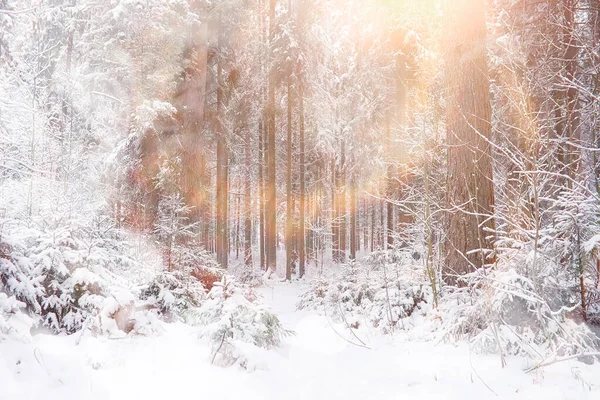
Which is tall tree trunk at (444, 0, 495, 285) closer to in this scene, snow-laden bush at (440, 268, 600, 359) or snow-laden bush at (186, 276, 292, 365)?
snow-laden bush at (440, 268, 600, 359)

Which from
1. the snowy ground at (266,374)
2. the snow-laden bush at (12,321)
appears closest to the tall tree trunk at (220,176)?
the snowy ground at (266,374)

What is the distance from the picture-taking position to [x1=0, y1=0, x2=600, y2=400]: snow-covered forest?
12.5ft

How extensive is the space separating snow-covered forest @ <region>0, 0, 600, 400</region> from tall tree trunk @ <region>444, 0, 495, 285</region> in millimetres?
32

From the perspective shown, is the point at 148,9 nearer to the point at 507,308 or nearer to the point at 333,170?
the point at 507,308

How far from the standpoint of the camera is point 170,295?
285 inches

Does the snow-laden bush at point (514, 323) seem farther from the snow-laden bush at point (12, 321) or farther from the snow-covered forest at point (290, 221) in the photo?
the snow-laden bush at point (12, 321)

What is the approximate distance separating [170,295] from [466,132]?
19.0 ft

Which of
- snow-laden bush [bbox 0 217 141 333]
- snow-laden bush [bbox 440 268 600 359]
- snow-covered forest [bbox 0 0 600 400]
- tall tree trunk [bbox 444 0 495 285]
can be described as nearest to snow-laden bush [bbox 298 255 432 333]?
snow-covered forest [bbox 0 0 600 400]

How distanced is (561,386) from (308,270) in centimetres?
2019

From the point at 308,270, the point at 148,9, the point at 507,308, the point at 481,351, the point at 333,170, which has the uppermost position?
the point at 148,9

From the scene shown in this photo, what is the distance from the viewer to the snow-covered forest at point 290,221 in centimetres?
382

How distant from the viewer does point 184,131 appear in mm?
13344

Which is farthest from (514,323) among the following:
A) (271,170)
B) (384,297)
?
(271,170)

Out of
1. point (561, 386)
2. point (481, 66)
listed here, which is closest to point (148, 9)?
point (481, 66)
